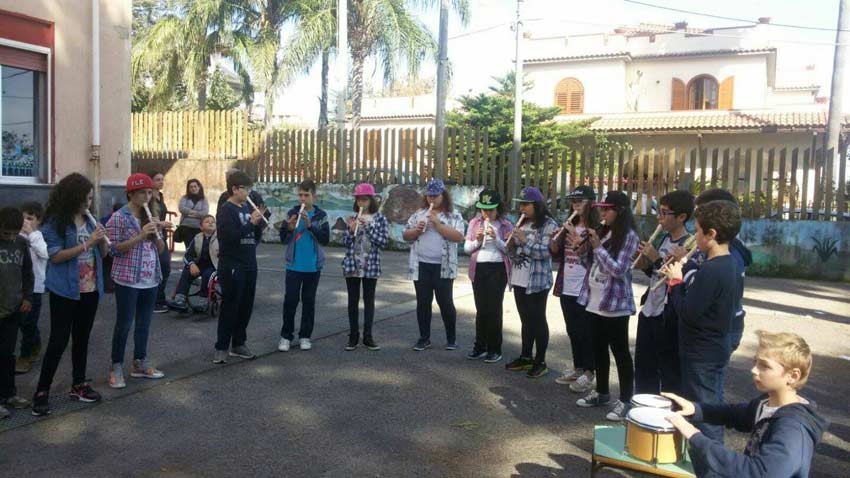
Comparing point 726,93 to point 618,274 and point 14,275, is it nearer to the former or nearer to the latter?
point 618,274

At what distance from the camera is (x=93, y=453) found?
4.78 metres

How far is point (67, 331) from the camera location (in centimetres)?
549

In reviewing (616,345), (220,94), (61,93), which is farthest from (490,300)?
(220,94)

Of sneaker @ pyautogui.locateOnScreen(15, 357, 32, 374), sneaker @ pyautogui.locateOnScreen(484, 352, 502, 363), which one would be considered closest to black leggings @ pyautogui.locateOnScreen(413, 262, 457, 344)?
sneaker @ pyautogui.locateOnScreen(484, 352, 502, 363)

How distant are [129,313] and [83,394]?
0.70m

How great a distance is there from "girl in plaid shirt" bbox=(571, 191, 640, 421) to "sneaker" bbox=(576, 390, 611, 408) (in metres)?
0.14

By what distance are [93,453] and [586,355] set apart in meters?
3.77

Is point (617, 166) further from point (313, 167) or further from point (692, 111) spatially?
point (692, 111)

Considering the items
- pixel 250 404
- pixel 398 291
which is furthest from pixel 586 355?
pixel 398 291

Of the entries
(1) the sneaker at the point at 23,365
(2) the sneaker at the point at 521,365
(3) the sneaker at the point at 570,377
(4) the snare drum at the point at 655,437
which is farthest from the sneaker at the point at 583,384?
(1) the sneaker at the point at 23,365

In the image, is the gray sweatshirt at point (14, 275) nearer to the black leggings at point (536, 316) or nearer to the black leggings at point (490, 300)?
the black leggings at point (490, 300)

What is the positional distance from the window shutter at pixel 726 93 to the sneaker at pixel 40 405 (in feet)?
110

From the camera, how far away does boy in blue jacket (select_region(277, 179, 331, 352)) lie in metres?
7.37

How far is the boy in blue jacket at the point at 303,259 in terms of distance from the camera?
7371 mm
